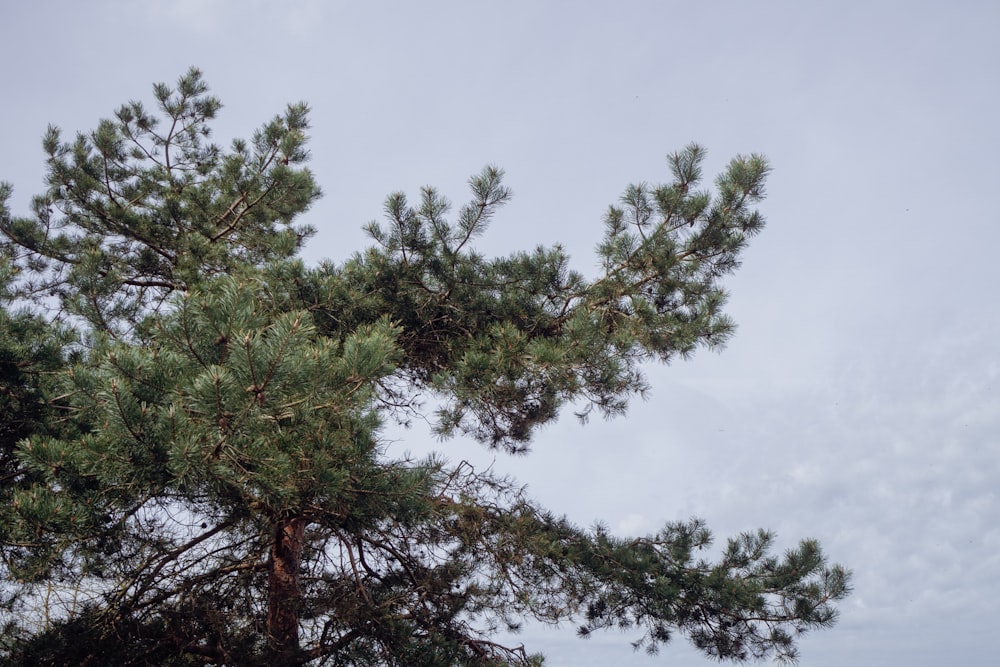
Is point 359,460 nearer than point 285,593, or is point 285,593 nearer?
point 359,460

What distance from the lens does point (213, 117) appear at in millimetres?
8617

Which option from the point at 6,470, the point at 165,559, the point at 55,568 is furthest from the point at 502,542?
the point at 6,470

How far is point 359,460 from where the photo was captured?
12.3ft

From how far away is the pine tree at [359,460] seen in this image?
3.24m

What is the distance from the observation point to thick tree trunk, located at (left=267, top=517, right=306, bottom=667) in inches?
173

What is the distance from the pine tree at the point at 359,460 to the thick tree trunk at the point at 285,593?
2 cm

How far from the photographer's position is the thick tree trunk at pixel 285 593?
4406mm

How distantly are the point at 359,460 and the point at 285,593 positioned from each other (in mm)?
1818

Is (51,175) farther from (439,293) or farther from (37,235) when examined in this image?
(439,293)

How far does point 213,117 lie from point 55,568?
5.73m

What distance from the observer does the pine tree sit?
3242mm

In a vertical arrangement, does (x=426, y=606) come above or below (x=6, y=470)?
below

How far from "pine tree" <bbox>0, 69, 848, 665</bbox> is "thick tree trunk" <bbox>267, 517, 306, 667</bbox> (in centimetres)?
2

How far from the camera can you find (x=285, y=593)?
16.3ft
